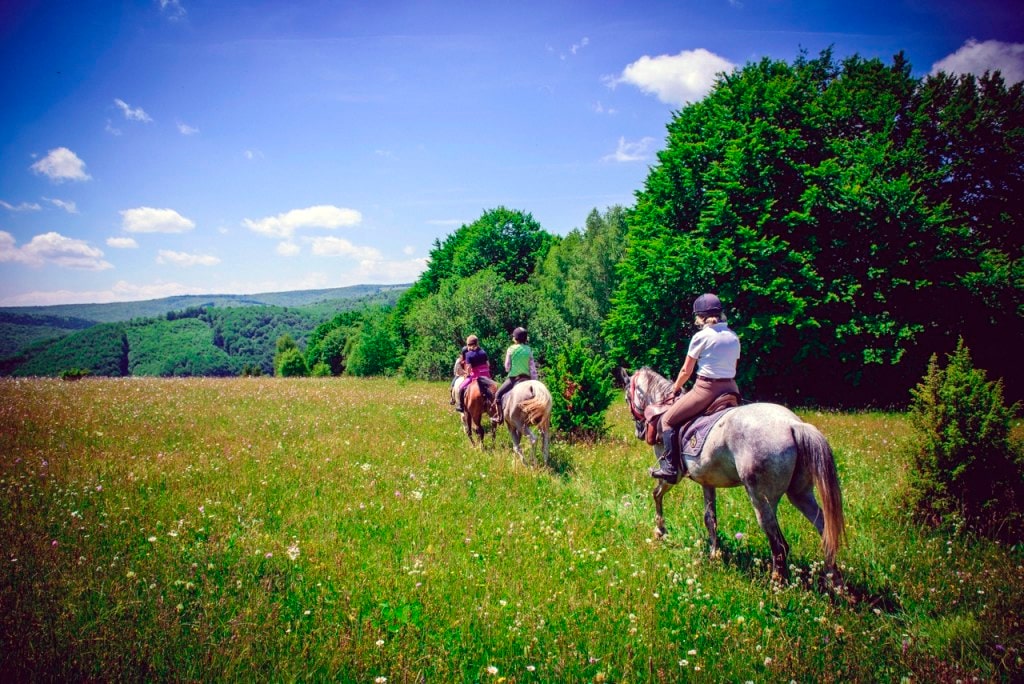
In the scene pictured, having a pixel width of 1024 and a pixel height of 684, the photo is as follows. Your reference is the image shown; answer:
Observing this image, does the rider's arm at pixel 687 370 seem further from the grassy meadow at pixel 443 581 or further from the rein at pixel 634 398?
the grassy meadow at pixel 443 581

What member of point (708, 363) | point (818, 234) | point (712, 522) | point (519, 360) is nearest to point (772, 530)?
point (712, 522)

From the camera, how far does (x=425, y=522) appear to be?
670 cm

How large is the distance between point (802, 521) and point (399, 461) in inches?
298

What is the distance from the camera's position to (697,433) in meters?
5.98

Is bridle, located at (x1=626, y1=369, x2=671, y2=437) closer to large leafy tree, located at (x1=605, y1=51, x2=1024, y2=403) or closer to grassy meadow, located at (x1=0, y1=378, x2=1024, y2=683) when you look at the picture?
grassy meadow, located at (x1=0, y1=378, x2=1024, y2=683)

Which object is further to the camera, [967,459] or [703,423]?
[967,459]

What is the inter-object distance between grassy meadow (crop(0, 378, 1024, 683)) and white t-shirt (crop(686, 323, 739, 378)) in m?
2.48

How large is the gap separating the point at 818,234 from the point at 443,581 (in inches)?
849

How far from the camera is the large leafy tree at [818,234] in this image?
18.4 metres

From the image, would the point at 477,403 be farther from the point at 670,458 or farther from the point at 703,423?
the point at 703,423

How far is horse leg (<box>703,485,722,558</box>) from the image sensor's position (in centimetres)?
607

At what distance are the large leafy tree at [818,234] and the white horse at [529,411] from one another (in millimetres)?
12117

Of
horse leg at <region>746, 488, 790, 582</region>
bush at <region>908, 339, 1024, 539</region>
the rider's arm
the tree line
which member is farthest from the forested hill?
bush at <region>908, 339, 1024, 539</region>

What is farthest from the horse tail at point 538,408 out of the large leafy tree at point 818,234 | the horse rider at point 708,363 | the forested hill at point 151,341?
the forested hill at point 151,341
